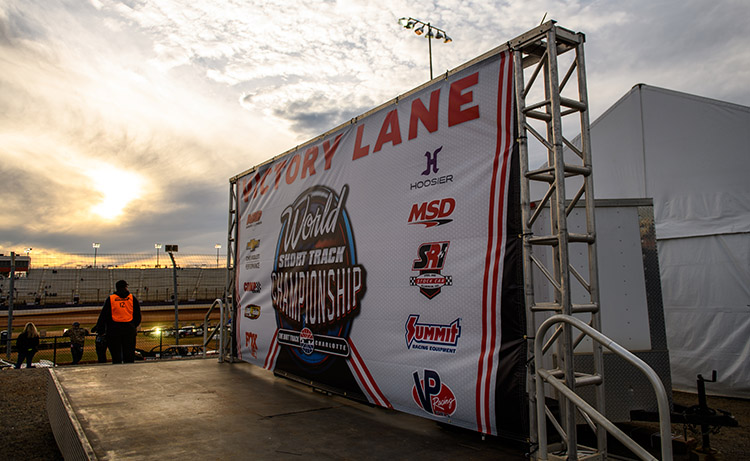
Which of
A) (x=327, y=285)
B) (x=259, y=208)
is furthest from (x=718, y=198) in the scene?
(x=259, y=208)

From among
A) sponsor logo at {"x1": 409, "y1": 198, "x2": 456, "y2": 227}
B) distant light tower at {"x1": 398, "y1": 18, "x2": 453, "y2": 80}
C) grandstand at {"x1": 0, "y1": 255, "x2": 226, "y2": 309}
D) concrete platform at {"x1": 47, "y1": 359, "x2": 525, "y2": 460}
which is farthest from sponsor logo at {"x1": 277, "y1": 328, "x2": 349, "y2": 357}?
grandstand at {"x1": 0, "y1": 255, "x2": 226, "y2": 309}

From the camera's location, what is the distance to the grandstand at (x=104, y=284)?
171 ft

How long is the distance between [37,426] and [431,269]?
219 inches

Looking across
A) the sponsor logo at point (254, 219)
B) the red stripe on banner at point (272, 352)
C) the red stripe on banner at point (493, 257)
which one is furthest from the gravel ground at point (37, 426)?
the sponsor logo at point (254, 219)

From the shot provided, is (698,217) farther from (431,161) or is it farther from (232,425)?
(232,425)

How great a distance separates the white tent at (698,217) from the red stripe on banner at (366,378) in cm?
606

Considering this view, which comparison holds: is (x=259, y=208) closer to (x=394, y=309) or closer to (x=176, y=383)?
(x=176, y=383)

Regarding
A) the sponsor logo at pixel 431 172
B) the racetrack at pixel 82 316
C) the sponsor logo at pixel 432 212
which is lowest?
the racetrack at pixel 82 316

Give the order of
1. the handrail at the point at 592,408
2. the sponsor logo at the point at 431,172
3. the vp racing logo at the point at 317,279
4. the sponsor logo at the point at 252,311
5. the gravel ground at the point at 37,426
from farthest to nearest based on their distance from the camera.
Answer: the sponsor logo at the point at 252,311
the vp racing logo at the point at 317,279
the gravel ground at the point at 37,426
the sponsor logo at the point at 431,172
the handrail at the point at 592,408

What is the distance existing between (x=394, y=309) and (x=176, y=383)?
3.48 meters

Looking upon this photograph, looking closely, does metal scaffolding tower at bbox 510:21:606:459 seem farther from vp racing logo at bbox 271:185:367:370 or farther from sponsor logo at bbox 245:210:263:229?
sponsor logo at bbox 245:210:263:229

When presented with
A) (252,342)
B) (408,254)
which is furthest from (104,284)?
(408,254)

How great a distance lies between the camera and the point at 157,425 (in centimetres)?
456

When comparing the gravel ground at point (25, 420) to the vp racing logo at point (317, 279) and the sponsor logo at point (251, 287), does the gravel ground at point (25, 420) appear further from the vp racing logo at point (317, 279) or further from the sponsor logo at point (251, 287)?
the sponsor logo at point (251, 287)
